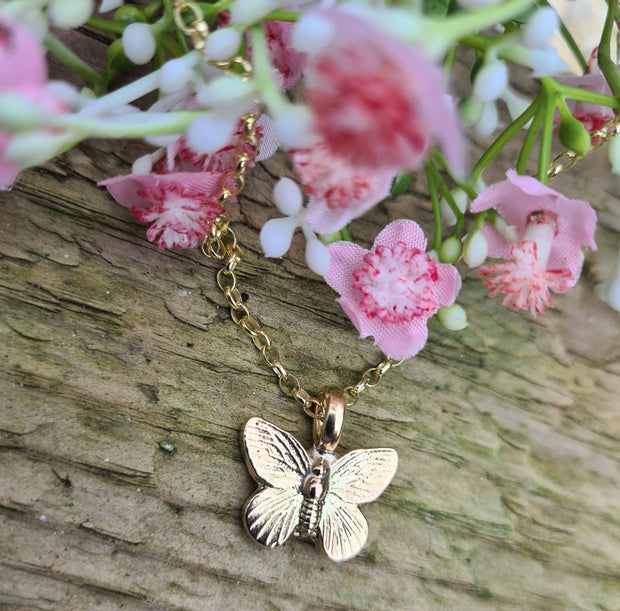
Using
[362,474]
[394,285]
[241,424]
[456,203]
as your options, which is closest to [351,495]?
[362,474]

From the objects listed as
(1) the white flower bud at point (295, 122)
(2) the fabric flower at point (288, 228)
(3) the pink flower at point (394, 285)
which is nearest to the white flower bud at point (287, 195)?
(2) the fabric flower at point (288, 228)

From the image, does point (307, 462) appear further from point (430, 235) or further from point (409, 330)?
point (430, 235)

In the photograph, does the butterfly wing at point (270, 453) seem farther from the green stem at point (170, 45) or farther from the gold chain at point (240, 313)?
the green stem at point (170, 45)

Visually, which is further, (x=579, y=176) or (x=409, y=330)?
(x=579, y=176)

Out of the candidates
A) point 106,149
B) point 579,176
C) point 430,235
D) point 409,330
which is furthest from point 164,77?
point 579,176

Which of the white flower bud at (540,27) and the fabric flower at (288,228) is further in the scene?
the fabric flower at (288,228)

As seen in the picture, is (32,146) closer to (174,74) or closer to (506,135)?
(174,74)
